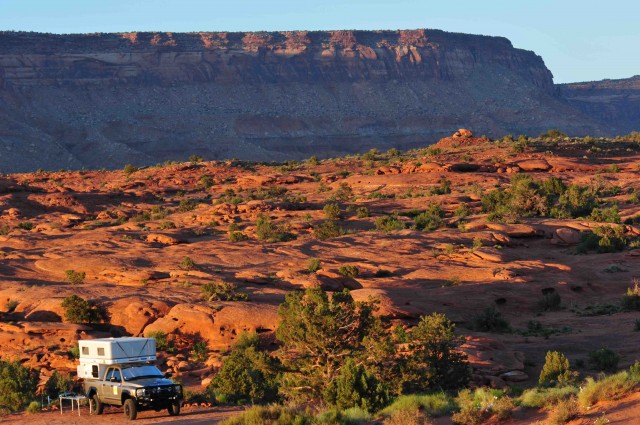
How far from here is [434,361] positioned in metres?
22.0

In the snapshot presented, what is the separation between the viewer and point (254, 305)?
27.8 m

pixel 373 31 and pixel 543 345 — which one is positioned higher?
pixel 373 31

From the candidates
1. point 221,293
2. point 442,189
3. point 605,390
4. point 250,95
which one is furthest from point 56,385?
point 250,95

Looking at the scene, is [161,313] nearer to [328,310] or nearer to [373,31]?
[328,310]

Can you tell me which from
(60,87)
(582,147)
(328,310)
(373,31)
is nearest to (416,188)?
(582,147)

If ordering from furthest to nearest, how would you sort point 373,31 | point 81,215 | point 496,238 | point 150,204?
point 373,31 → point 150,204 → point 81,215 → point 496,238

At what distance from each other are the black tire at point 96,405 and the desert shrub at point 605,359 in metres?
11.1

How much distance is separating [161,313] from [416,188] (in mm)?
26476

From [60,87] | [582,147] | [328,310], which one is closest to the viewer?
[328,310]

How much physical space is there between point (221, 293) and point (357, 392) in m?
11.1

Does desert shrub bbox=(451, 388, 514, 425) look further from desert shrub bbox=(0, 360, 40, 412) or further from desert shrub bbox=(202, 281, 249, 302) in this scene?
desert shrub bbox=(202, 281, 249, 302)

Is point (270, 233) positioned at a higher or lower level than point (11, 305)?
higher

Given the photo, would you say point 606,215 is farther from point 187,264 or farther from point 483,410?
point 483,410

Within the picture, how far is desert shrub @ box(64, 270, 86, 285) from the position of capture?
32250mm
